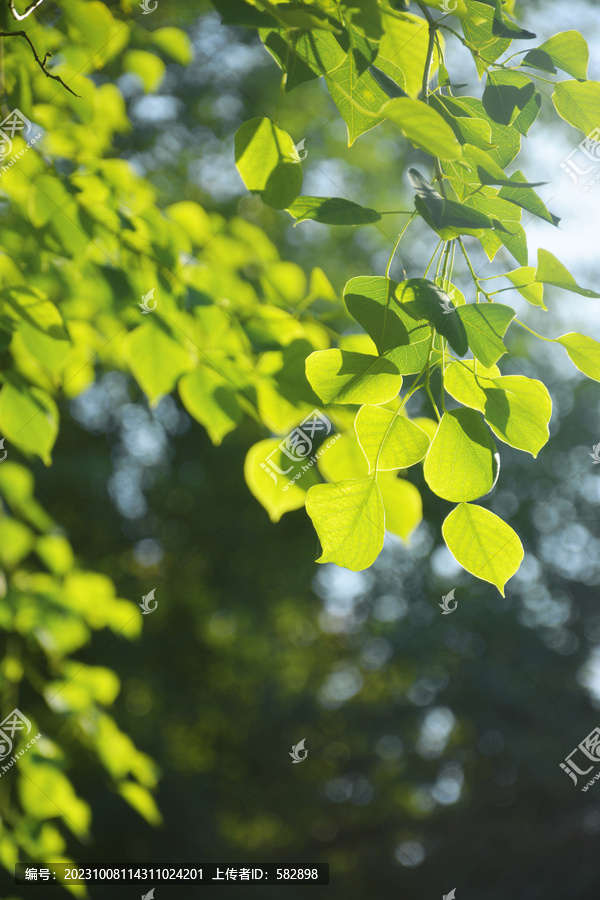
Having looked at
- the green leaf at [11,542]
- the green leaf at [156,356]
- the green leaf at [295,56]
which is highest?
the green leaf at [295,56]

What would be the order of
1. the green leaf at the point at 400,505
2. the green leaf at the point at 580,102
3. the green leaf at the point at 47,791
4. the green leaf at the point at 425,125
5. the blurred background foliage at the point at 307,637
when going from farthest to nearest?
the blurred background foliage at the point at 307,637
the green leaf at the point at 47,791
the green leaf at the point at 400,505
the green leaf at the point at 580,102
the green leaf at the point at 425,125

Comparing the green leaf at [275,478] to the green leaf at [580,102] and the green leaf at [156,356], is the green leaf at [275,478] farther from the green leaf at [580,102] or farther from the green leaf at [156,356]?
the green leaf at [580,102]

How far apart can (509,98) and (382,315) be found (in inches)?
5.6

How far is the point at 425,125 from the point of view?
0.22 meters

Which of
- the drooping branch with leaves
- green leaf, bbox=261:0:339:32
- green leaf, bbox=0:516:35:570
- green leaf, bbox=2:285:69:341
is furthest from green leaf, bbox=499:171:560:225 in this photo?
green leaf, bbox=0:516:35:570

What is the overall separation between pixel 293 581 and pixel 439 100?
3.56 meters

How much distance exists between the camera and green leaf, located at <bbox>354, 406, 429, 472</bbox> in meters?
A: 0.28

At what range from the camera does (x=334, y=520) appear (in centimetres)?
27

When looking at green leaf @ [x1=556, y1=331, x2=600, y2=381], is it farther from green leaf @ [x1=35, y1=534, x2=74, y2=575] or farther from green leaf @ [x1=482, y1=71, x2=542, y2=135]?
green leaf @ [x1=35, y1=534, x2=74, y2=575]

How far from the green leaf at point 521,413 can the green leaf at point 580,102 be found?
150mm

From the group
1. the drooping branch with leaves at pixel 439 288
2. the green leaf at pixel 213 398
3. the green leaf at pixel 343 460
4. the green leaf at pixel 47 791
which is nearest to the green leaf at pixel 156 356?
the green leaf at pixel 213 398

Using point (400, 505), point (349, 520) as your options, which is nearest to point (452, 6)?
point (349, 520)

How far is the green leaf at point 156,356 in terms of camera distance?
22.3 inches

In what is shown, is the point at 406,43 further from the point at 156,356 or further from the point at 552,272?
the point at 156,356
